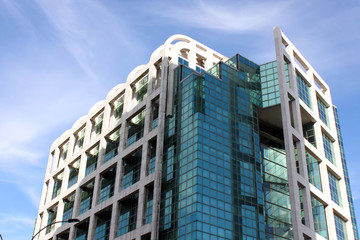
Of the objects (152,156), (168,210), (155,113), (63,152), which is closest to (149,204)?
(168,210)

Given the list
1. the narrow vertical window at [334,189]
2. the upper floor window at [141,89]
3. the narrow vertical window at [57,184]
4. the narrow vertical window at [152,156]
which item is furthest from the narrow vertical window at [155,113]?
the narrow vertical window at [57,184]

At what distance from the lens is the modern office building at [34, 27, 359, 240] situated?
199 feet

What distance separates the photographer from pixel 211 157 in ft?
202

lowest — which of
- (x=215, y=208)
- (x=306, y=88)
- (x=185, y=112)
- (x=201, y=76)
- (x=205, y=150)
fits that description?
(x=215, y=208)

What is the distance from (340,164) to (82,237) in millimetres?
43229

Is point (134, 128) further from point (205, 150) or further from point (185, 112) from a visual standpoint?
point (205, 150)

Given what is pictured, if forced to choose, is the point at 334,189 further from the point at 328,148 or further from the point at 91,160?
the point at 91,160

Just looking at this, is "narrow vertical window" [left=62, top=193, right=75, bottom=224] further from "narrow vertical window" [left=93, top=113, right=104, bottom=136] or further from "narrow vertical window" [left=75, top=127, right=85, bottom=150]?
"narrow vertical window" [left=93, top=113, right=104, bottom=136]

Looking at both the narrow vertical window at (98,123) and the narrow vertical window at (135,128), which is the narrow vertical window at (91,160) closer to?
the narrow vertical window at (98,123)

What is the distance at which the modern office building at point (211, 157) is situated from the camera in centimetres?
6066

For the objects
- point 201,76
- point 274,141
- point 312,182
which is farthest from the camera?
point 274,141

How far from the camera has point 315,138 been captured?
251 ft

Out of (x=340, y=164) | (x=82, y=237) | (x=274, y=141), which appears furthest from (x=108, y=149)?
(x=340, y=164)

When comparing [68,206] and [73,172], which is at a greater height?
[73,172]
